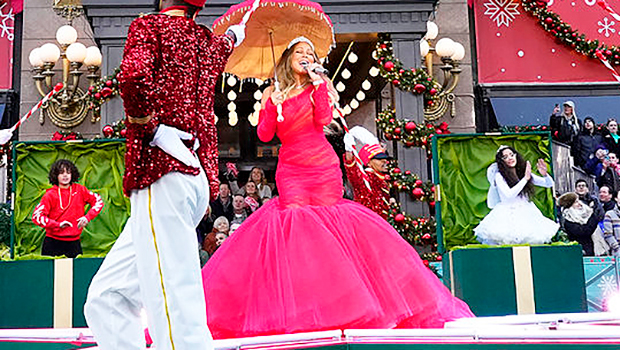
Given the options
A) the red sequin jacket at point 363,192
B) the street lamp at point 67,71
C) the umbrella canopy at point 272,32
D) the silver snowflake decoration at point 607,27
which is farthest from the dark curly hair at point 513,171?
the street lamp at point 67,71

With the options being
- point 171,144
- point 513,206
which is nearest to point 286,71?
point 513,206

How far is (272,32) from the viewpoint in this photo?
4902 mm

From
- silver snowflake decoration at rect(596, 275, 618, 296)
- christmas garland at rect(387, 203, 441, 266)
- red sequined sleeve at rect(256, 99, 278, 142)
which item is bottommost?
silver snowflake decoration at rect(596, 275, 618, 296)

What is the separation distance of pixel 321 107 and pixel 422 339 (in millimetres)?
1976

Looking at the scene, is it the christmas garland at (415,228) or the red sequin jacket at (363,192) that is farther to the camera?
the christmas garland at (415,228)

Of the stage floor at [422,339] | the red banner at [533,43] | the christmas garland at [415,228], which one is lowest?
the stage floor at [422,339]

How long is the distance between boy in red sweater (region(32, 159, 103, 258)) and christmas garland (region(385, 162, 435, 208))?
11.7 feet

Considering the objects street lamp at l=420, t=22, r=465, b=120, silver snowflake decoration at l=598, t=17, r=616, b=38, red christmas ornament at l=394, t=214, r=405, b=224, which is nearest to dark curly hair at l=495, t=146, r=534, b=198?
red christmas ornament at l=394, t=214, r=405, b=224

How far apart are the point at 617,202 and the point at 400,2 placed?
3.87 meters

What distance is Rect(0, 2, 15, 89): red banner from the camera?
9773 millimetres

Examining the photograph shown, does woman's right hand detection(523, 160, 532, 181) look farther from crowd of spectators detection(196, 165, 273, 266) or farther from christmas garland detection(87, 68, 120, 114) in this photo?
christmas garland detection(87, 68, 120, 114)

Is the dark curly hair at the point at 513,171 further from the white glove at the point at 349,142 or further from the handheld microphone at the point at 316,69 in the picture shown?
the handheld microphone at the point at 316,69

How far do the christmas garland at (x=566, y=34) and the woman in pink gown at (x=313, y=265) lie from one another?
22.1 feet

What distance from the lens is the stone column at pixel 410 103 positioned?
28.7 feet
